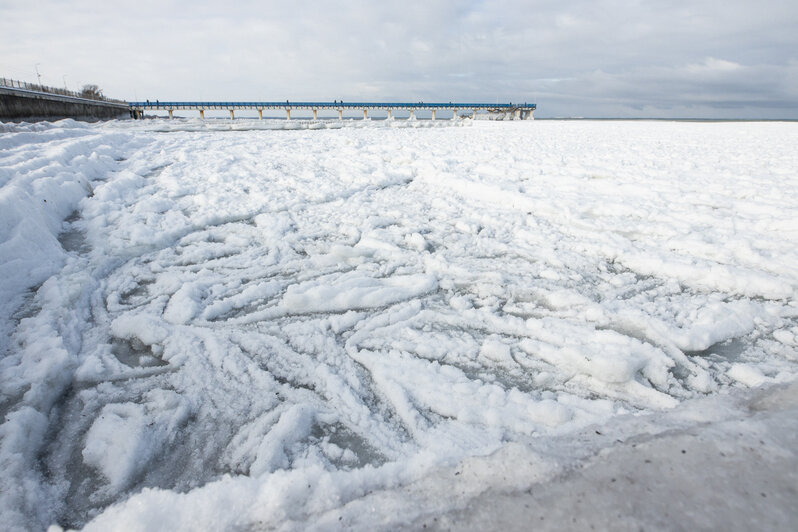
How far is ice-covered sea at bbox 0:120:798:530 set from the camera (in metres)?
1.37

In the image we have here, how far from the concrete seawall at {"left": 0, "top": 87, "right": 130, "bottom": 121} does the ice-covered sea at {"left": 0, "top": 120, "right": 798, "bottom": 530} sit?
1931 cm

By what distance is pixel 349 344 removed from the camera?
2.34 metres

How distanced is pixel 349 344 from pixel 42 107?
2828 cm

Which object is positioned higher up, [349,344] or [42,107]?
[42,107]

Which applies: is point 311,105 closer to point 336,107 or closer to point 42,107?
point 336,107

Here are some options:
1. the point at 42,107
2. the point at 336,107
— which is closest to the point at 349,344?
the point at 42,107

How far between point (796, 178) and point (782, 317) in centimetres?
598

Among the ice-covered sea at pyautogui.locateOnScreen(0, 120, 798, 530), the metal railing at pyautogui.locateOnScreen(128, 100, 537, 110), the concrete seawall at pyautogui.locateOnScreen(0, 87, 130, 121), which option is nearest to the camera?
the ice-covered sea at pyautogui.locateOnScreen(0, 120, 798, 530)

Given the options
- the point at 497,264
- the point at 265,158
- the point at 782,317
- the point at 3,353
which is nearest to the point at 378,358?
the point at 497,264

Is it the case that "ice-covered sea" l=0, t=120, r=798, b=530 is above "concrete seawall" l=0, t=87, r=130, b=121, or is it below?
below

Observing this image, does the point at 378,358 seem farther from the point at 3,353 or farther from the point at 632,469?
the point at 3,353

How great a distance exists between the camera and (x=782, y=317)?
2.55 metres

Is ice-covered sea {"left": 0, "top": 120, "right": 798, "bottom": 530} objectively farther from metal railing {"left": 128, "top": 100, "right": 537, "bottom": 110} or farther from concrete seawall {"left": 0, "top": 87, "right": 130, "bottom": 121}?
metal railing {"left": 128, "top": 100, "right": 537, "bottom": 110}

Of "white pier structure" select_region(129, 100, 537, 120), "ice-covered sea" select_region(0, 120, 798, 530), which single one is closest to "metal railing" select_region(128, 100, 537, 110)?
"white pier structure" select_region(129, 100, 537, 120)
